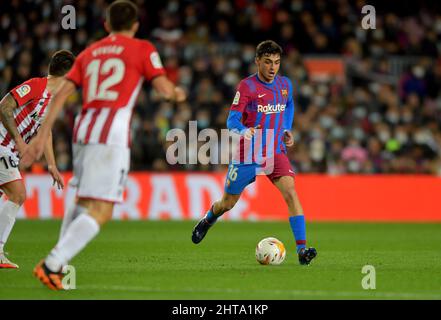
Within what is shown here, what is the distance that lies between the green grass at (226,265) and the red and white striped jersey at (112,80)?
1.36 meters

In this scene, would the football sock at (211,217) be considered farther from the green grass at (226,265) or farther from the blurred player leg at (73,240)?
the blurred player leg at (73,240)

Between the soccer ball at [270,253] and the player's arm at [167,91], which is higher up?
the player's arm at [167,91]

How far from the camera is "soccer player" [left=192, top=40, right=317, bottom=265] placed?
1018 cm

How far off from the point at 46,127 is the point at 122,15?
3.62 feet

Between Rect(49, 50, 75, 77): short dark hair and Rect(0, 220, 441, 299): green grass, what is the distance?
204 cm

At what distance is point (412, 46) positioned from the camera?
79.0ft

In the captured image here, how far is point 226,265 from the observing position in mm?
9938

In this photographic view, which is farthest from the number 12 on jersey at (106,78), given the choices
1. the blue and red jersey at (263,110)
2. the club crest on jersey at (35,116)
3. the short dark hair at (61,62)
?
the blue and red jersey at (263,110)

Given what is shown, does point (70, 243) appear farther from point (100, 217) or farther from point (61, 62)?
point (61, 62)

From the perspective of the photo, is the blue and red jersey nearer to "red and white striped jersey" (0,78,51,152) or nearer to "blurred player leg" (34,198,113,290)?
"red and white striped jersey" (0,78,51,152)

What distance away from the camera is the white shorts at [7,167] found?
32.5ft

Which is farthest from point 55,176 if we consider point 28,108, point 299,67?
point 299,67
